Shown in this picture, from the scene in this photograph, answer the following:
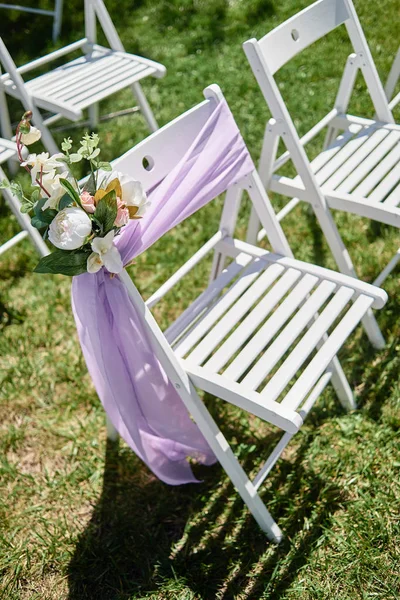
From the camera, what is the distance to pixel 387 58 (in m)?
4.12

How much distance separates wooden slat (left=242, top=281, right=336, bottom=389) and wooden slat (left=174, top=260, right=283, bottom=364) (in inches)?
6.7

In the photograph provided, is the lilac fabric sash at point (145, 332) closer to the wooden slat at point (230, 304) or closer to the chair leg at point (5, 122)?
the wooden slat at point (230, 304)

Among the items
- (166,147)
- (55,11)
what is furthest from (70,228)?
(55,11)

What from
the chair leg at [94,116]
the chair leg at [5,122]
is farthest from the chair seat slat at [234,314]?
the chair leg at [94,116]

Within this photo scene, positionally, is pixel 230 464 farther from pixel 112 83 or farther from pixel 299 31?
pixel 112 83

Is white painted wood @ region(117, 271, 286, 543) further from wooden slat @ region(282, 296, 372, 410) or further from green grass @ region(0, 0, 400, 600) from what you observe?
wooden slat @ region(282, 296, 372, 410)

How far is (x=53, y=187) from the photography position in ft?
5.16

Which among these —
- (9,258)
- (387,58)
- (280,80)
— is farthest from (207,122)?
(387,58)

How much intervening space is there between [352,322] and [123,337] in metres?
0.71

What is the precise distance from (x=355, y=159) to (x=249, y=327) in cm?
97

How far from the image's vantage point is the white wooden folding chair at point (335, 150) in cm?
222

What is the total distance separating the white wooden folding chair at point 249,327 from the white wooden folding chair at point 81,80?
119 centimetres

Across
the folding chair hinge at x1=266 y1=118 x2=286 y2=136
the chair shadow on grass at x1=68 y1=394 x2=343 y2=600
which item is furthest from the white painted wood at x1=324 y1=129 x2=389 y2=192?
the chair shadow on grass at x1=68 y1=394 x2=343 y2=600

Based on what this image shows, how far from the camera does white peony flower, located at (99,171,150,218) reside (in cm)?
160
